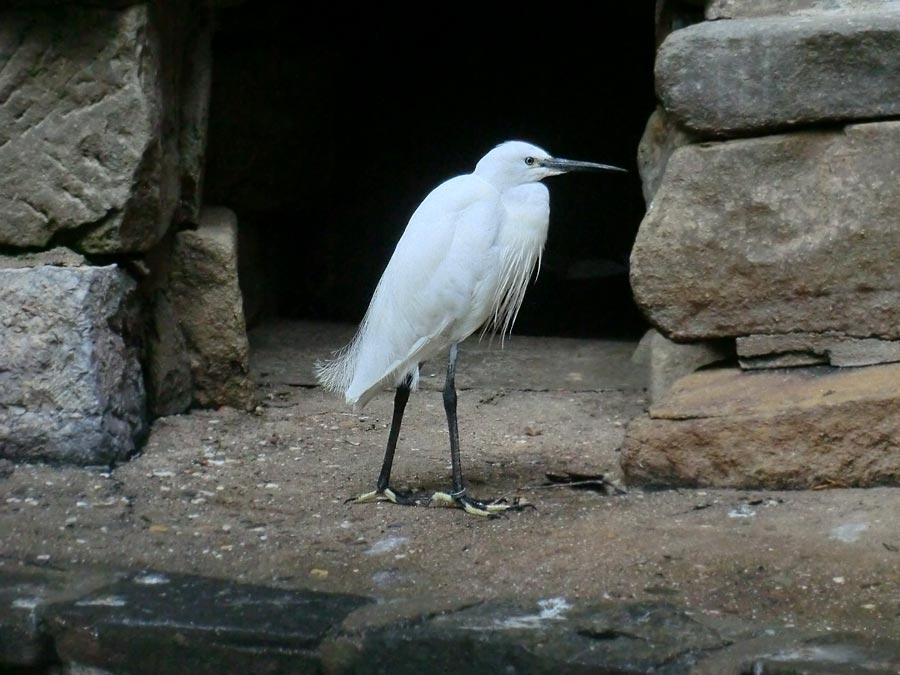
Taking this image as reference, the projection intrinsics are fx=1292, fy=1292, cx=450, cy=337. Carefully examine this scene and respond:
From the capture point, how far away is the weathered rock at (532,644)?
2.40m

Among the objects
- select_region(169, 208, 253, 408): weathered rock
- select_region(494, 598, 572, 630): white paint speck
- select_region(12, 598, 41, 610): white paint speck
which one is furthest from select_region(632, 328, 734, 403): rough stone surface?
select_region(12, 598, 41, 610): white paint speck

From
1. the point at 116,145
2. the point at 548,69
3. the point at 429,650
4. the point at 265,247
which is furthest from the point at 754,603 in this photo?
the point at 548,69

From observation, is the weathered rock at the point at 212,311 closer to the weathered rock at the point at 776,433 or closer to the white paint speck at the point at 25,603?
the weathered rock at the point at 776,433

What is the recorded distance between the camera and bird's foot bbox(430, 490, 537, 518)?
350 cm

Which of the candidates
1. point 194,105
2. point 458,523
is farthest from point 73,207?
point 458,523

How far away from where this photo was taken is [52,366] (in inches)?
149

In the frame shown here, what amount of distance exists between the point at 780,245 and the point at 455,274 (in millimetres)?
902

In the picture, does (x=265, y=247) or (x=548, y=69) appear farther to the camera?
(x=548, y=69)

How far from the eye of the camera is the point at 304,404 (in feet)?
15.4

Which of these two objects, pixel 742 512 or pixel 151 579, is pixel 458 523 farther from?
pixel 151 579

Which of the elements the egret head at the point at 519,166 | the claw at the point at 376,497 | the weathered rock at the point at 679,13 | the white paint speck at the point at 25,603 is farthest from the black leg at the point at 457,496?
the weathered rock at the point at 679,13

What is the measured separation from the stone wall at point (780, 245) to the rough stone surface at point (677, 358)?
117 millimetres

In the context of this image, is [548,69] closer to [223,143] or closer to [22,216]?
[223,143]

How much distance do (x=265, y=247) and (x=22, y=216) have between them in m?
2.04
